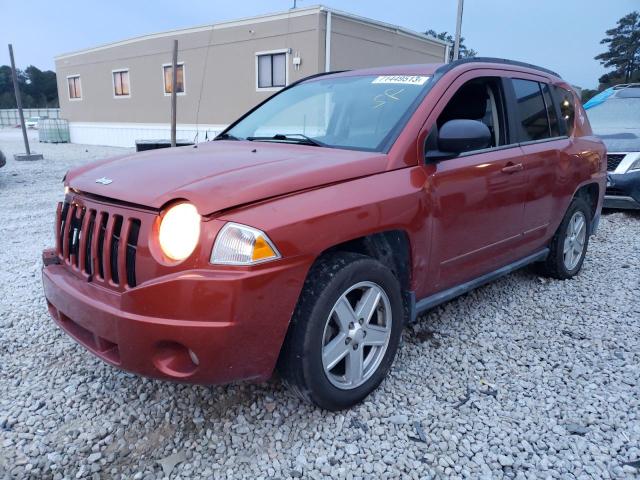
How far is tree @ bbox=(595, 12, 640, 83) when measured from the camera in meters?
53.1

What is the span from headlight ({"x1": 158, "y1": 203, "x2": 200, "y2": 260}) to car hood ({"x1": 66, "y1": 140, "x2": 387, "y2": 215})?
0.17ft

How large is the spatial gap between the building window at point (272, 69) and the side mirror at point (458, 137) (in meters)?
13.8

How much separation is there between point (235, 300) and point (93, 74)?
24.9 m

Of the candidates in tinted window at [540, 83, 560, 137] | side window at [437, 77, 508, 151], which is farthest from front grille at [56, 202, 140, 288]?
tinted window at [540, 83, 560, 137]

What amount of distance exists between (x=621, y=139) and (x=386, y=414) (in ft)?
22.3

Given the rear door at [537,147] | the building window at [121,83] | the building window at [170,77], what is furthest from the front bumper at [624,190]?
the building window at [121,83]

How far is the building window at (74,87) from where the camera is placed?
2453 cm

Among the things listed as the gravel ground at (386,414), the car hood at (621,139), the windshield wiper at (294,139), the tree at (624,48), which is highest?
the tree at (624,48)

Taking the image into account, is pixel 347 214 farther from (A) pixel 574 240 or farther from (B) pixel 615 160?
(B) pixel 615 160

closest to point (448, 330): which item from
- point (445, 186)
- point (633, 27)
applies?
point (445, 186)

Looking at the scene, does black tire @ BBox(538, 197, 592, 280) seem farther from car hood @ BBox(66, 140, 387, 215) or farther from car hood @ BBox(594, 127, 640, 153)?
car hood @ BBox(594, 127, 640, 153)

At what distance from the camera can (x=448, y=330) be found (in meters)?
3.46

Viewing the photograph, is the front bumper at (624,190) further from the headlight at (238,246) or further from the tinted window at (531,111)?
the headlight at (238,246)

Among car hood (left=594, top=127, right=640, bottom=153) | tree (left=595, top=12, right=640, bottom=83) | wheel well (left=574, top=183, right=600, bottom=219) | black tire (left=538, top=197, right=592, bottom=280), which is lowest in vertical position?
black tire (left=538, top=197, right=592, bottom=280)
